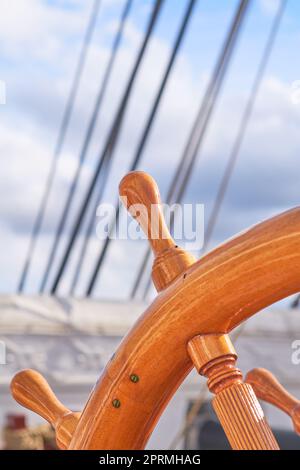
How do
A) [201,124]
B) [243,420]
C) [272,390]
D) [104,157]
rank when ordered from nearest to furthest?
1. [243,420]
2. [272,390]
3. [104,157]
4. [201,124]

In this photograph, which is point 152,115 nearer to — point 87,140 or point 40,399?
point 87,140

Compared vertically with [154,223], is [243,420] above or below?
below

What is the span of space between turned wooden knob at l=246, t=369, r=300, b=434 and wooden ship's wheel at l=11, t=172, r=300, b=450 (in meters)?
0.11

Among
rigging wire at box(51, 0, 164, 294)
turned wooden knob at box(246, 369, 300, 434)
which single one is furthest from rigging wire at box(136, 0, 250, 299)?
turned wooden knob at box(246, 369, 300, 434)

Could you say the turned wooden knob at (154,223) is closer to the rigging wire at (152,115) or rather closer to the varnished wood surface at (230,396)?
the varnished wood surface at (230,396)

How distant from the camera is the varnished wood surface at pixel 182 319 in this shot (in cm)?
39

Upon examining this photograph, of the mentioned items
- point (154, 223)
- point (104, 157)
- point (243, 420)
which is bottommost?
point (243, 420)

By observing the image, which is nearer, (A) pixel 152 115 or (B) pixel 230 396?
(B) pixel 230 396

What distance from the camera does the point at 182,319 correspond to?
0.42 m

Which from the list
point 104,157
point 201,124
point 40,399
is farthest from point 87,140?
point 40,399

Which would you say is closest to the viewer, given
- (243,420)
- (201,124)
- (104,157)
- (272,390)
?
(243,420)

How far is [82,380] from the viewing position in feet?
11.7
